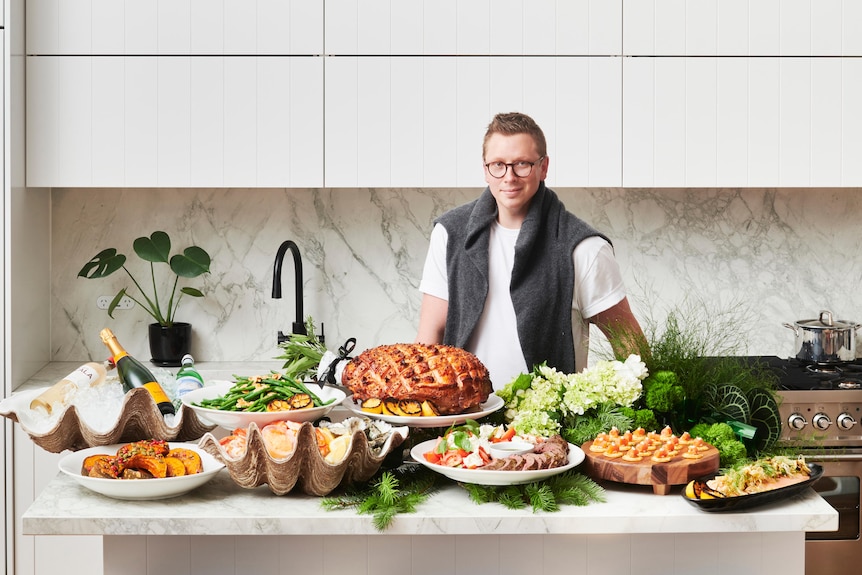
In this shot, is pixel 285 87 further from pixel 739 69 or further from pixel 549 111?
pixel 739 69

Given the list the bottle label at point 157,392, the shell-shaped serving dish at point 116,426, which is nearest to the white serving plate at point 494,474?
the shell-shaped serving dish at point 116,426

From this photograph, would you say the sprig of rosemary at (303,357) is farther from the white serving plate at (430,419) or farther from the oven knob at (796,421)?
the oven knob at (796,421)

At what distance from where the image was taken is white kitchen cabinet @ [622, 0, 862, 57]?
3.16m

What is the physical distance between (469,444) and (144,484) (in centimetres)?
53

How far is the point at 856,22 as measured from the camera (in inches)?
125

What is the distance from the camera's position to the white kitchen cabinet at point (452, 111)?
3.15m

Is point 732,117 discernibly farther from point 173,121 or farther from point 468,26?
point 173,121

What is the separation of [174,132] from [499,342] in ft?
4.51

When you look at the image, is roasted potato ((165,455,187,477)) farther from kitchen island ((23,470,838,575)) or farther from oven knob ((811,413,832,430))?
oven knob ((811,413,832,430))

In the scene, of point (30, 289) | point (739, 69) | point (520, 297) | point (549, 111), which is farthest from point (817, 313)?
point (30, 289)

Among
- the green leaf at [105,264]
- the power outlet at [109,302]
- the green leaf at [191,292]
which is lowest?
the power outlet at [109,302]

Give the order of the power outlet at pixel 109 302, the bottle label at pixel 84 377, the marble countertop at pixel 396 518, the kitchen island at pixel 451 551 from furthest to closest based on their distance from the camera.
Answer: the power outlet at pixel 109 302 → the bottle label at pixel 84 377 → the kitchen island at pixel 451 551 → the marble countertop at pixel 396 518

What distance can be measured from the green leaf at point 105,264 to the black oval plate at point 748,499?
2.36m

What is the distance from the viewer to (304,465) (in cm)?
149
